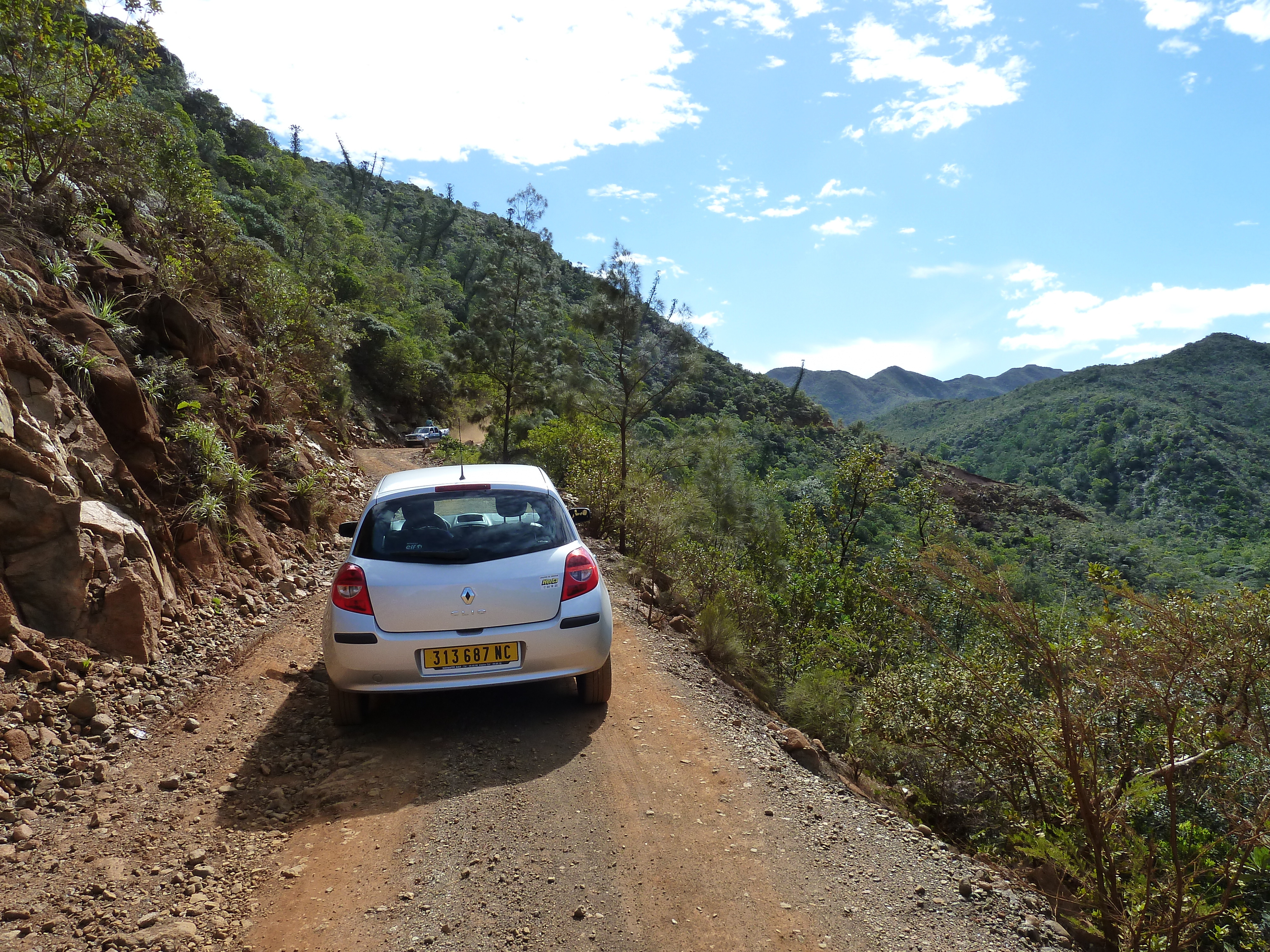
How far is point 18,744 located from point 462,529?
2589 millimetres

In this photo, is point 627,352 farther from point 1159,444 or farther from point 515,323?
point 1159,444

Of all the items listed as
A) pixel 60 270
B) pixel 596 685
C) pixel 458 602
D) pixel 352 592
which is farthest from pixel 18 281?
pixel 596 685

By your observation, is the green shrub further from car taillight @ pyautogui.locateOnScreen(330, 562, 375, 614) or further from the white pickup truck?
car taillight @ pyautogui.locateOnScreen(330, 562, 375, 614)

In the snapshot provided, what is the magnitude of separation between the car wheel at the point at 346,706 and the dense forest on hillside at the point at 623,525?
1.65 m

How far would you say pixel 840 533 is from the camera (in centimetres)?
2109

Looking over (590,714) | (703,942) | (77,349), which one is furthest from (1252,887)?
(77,349)

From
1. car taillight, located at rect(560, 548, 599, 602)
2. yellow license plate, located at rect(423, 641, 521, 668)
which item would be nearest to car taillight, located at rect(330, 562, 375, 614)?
yellow license plate, located at rect(423, 641, 521, 668)

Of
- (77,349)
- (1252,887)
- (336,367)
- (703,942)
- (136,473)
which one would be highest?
(336,367)

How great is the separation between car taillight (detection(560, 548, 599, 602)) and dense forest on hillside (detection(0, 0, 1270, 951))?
1.97 m

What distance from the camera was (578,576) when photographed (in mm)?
4527

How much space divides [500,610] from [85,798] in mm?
2331

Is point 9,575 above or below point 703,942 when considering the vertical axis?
above

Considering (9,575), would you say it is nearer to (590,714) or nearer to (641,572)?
(590,714)

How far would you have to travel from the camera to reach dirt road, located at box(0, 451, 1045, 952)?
2812 mm
